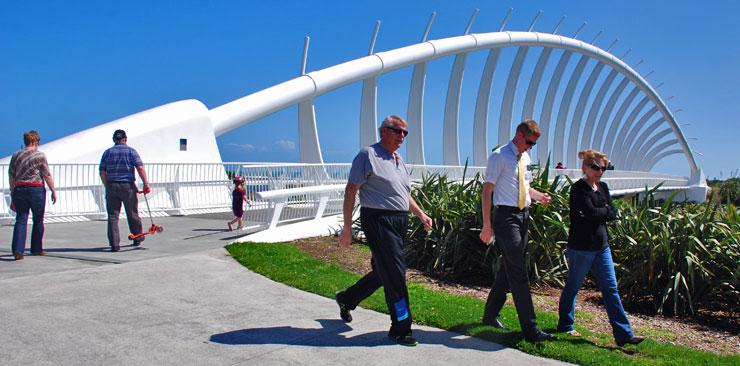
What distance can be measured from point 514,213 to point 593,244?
0.65 m

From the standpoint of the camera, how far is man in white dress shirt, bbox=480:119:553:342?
4223 millimetres

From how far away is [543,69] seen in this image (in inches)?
1404

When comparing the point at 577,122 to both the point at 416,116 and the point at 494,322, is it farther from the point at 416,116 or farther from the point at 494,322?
the point at 494,322

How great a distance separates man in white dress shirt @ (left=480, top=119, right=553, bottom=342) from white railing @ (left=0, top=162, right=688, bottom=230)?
4837 mm

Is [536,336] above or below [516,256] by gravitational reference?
Answer: below

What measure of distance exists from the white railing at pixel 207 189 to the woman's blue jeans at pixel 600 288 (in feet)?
16.4

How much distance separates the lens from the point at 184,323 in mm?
4230

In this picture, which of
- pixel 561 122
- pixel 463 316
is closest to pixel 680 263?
pixel 463 316

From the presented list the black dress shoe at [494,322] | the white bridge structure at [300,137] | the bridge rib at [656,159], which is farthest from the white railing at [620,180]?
the bridge rib at [656,159]

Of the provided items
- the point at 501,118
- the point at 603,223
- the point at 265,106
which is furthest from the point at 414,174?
the point at 501,118

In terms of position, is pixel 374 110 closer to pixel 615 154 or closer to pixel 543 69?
pixel 543 69

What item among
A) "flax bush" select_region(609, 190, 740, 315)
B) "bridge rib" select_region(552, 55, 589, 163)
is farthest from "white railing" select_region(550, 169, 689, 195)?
"flax bush" select_region(609, 190, 740, 315)

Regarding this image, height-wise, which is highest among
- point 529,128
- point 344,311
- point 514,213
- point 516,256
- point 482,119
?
point 482,119

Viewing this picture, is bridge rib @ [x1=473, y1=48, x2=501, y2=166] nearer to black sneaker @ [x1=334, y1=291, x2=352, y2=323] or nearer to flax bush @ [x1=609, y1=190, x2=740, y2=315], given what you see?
flax bush @ [x1=609, y1=190, x2=740, y2=315]
